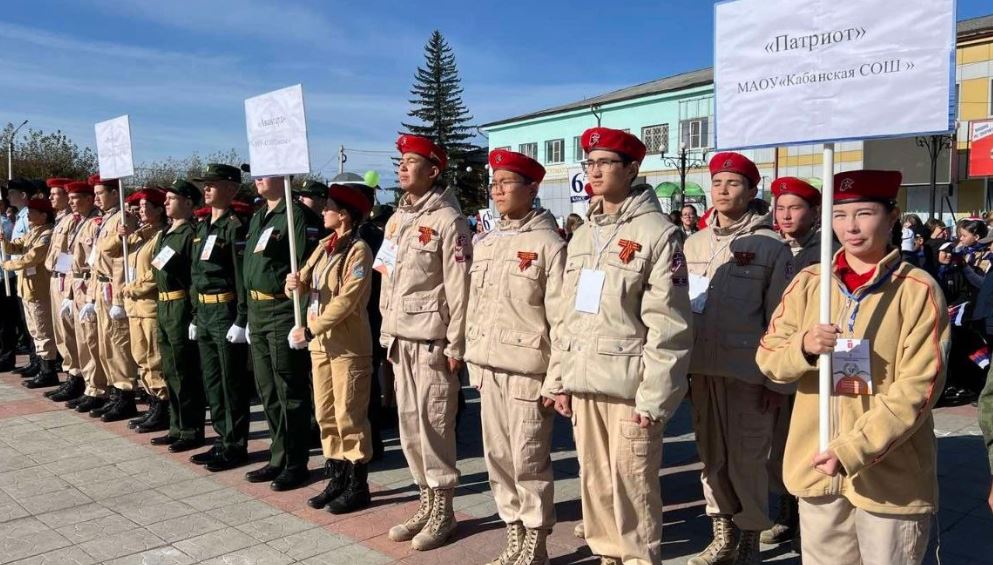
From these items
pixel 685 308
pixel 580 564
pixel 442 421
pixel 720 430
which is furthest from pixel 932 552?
pixel 442 421

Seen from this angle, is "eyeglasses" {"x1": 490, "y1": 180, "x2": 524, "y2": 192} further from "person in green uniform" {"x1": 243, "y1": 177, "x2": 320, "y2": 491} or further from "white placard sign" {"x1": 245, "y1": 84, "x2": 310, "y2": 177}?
"person in green uniform" {"x1": 243, "y1": 177, "x2": 320, "y2": 491}

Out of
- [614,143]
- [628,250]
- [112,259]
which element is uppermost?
[614,143]

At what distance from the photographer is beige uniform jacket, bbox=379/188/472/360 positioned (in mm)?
4402

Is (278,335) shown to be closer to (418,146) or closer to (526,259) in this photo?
(418,146)

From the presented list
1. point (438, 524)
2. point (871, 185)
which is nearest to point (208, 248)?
point (438, 524)

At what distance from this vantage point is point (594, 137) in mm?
3680

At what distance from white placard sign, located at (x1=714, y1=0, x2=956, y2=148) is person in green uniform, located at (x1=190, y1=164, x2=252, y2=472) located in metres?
4.01

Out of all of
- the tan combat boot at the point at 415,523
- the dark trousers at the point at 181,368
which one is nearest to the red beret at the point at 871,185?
the tan combat boot at the point at 415,523

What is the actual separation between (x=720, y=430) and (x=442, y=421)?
157cm

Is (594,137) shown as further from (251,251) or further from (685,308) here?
(251,251)

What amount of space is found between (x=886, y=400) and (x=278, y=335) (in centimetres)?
388

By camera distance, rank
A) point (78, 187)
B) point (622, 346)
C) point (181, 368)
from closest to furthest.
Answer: point (622, 346)
point (181, 368)
point (78, 187)

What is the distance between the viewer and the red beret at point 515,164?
4059 millimetres

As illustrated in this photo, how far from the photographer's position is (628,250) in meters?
3.48
